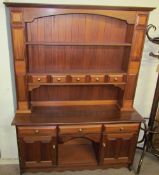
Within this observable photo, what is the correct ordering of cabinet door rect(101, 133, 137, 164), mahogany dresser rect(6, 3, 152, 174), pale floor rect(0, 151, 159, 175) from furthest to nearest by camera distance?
pale floor rect(0, 151, 159, 175) → cabinet door rect(101, 133, 137, 164) → mahogany dresser rect(6, 3, 152, 174)

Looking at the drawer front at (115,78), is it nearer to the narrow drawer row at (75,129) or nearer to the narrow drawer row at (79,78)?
the narrow drawer row at (79,78)

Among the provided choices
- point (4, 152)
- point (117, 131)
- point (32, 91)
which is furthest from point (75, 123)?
point (4, 152)

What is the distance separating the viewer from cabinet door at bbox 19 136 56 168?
1963 mm

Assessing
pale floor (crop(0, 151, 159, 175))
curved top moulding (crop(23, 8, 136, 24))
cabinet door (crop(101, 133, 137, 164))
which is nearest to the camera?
curved top moulding (crop(23, 8, 136, 24))

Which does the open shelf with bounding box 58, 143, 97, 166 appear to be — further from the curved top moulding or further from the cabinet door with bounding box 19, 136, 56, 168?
the curved top moulding

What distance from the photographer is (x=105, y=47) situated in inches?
83.0

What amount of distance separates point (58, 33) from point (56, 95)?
2.22 feet

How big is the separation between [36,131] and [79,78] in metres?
0.66

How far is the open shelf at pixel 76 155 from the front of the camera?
2.19 meters

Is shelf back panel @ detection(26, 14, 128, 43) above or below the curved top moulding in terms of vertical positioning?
below

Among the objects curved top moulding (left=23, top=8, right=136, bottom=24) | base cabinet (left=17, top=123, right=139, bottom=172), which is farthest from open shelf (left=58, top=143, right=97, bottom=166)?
curved top moulding (left=23, top=8, right=136, bottom=24)

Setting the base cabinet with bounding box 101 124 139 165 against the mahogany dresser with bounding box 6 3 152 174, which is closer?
the mahogany dresser with bounding box 6 3 152 174

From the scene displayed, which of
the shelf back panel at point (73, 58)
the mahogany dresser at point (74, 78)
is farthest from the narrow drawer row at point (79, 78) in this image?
the shelf back panel at point (73, 58)

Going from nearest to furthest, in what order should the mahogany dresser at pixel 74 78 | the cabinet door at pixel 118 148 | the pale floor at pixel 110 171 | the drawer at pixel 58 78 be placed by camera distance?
the mahogany dresser at pixel 74 78 → the drawer at pixel 58 78 → the cabinet door at pixel 118 148 → the pale floor at pixel 110 171
